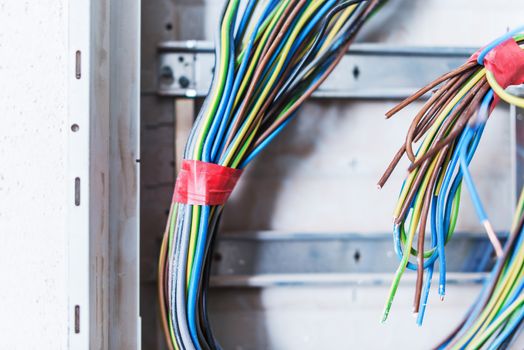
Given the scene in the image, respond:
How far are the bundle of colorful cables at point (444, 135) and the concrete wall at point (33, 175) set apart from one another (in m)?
0.42

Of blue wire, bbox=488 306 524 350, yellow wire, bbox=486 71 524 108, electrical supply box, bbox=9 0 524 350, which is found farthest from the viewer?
electrical supply box, bbox=9 0 524 350

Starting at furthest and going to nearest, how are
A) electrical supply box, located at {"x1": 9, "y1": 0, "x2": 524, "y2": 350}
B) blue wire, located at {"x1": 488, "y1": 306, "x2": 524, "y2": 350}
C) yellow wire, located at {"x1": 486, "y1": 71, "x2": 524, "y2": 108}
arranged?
electrical supply box, located at {"x1": 9, "y1": 0, "x2": 524, "y2": 350}
blue wire, located at {"x1": 488, "y1": 306, "x2": 524, "y2": 350}
yellow wire, located at {"x1": 486, "y1": 71, "x2": 524, "y2": 108}

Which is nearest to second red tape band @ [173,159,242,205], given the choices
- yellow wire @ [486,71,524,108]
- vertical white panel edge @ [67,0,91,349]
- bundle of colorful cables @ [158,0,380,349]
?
bundle of colorful cables @ [158,0,380,349]

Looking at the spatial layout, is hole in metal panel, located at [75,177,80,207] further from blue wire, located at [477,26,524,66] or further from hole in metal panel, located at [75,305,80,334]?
blue wire, located at [477,26,524,66]

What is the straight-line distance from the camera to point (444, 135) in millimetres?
517

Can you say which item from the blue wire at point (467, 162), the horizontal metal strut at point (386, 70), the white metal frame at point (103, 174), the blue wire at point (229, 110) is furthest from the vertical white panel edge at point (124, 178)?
the blue wire at point (467, 162)

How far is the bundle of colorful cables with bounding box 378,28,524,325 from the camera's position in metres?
0.50

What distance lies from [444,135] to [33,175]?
0.53 meters

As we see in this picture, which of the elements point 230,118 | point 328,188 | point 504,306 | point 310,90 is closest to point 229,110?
point 230,118

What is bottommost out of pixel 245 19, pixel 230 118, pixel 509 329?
pixel 509 329

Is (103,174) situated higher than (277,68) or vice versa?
(277,68)

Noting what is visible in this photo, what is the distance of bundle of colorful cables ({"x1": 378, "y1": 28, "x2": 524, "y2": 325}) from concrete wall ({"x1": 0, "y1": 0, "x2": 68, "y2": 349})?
0.42 metres

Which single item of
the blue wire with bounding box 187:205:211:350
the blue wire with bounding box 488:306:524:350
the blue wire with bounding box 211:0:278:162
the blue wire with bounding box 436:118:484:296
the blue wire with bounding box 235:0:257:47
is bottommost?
the blue wire with bounding box 488:306:524:350

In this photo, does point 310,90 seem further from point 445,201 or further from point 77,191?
point 77,191
